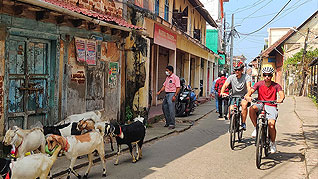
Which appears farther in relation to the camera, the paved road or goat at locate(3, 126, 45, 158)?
the paved road

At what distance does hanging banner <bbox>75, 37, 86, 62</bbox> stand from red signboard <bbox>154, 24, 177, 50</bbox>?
19.5 ft

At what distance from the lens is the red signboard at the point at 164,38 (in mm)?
14141

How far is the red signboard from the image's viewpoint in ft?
46.4

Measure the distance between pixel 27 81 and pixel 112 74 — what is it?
321 centimetres

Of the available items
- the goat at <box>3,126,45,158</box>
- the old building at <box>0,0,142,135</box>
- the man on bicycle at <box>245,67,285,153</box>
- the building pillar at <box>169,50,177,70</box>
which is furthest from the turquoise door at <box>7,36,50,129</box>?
the building pillar at <box>169,50,177,70</box>

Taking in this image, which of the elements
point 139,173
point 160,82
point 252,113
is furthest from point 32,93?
point 160,82

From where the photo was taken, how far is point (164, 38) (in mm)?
15344

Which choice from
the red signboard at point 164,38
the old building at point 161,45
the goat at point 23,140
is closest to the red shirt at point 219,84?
the old building at point 161,45

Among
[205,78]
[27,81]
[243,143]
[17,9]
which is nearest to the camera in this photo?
[17,9]

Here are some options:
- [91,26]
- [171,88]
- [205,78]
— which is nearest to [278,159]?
[171,88]

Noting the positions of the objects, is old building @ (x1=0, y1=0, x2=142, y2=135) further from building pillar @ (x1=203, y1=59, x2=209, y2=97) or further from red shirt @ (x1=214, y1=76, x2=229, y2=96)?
building pillar @ (x1=203, y1=59, x2=209, y2=97)

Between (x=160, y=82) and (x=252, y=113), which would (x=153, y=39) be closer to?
(x=160, y=82)

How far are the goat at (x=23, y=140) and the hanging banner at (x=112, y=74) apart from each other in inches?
175

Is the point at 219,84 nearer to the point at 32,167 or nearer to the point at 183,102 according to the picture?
the point at 183,102
